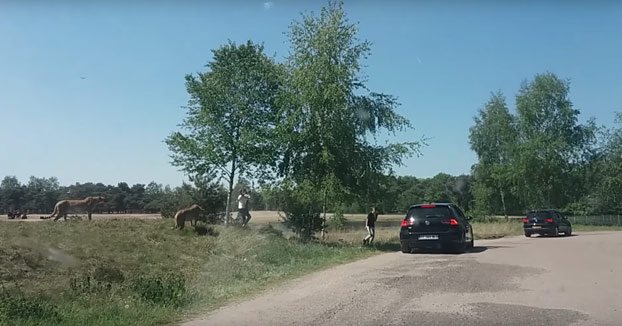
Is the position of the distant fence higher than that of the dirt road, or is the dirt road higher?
the distant fence

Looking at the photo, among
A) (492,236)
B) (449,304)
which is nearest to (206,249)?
(449,304)

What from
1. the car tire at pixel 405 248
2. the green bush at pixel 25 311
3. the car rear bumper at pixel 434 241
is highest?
the car rear bumper at pixel 434 241

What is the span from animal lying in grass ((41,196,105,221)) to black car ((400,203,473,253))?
1159 cm

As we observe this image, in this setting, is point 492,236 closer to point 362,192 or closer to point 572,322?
point 362,192

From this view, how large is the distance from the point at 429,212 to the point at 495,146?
56709 mm

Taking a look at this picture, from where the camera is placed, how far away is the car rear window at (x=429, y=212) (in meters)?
20.2

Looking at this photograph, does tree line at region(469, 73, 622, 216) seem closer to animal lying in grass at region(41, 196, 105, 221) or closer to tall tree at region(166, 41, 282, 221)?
tall tree at region(166, 41, 282, 221)

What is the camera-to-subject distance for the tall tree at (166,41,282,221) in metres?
31.3

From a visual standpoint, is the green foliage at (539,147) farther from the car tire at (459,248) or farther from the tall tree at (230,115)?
the car tire at (459,248)

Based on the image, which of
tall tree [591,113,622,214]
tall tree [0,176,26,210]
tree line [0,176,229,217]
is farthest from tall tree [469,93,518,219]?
tall tree [0,176,26,210]

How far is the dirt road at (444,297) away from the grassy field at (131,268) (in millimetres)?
1093

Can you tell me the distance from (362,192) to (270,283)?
45.8 feet

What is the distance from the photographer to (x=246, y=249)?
778 inches

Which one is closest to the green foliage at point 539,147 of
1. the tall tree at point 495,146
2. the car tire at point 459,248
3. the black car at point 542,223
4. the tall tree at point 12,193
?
the tall tree at point 495,146
